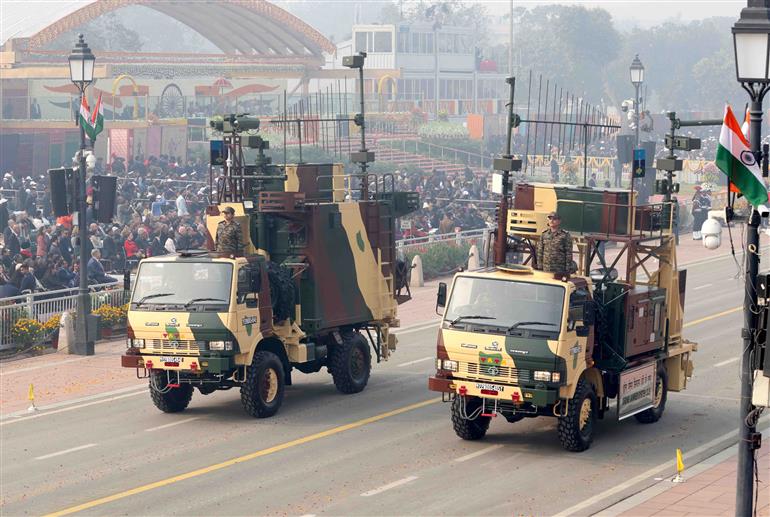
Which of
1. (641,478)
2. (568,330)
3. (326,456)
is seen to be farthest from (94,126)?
(641,478)

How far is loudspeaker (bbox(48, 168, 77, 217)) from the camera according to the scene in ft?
91.7

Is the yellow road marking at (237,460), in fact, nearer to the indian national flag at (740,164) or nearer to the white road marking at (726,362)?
the white road marking at (726,362)

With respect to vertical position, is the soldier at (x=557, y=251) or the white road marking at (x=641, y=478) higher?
the soldier at (x=557, y=251)

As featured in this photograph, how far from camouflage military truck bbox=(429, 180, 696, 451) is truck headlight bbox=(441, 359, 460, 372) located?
0.04 ft

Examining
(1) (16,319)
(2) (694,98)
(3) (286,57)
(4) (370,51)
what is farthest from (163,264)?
(2) (694,98)

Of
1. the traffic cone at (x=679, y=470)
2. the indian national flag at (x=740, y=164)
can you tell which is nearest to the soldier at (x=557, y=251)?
the traffic cone at (x=679, y=470)

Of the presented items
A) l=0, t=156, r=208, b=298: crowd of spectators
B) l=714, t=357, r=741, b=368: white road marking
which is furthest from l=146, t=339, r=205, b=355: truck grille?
l=714, t=357, r=741, b=368: white road marking

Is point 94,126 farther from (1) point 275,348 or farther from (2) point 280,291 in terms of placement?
(1) point 275,348

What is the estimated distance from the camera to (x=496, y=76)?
Answer: 127500 mm

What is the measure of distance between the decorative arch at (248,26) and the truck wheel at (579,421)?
70015 mm

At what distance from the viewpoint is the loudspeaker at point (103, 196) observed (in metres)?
28.3

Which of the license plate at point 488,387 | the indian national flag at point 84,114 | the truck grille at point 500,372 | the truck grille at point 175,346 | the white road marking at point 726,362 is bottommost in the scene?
the white road marking at point 726,362

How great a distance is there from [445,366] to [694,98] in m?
168

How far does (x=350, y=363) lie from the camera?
2345 cm
